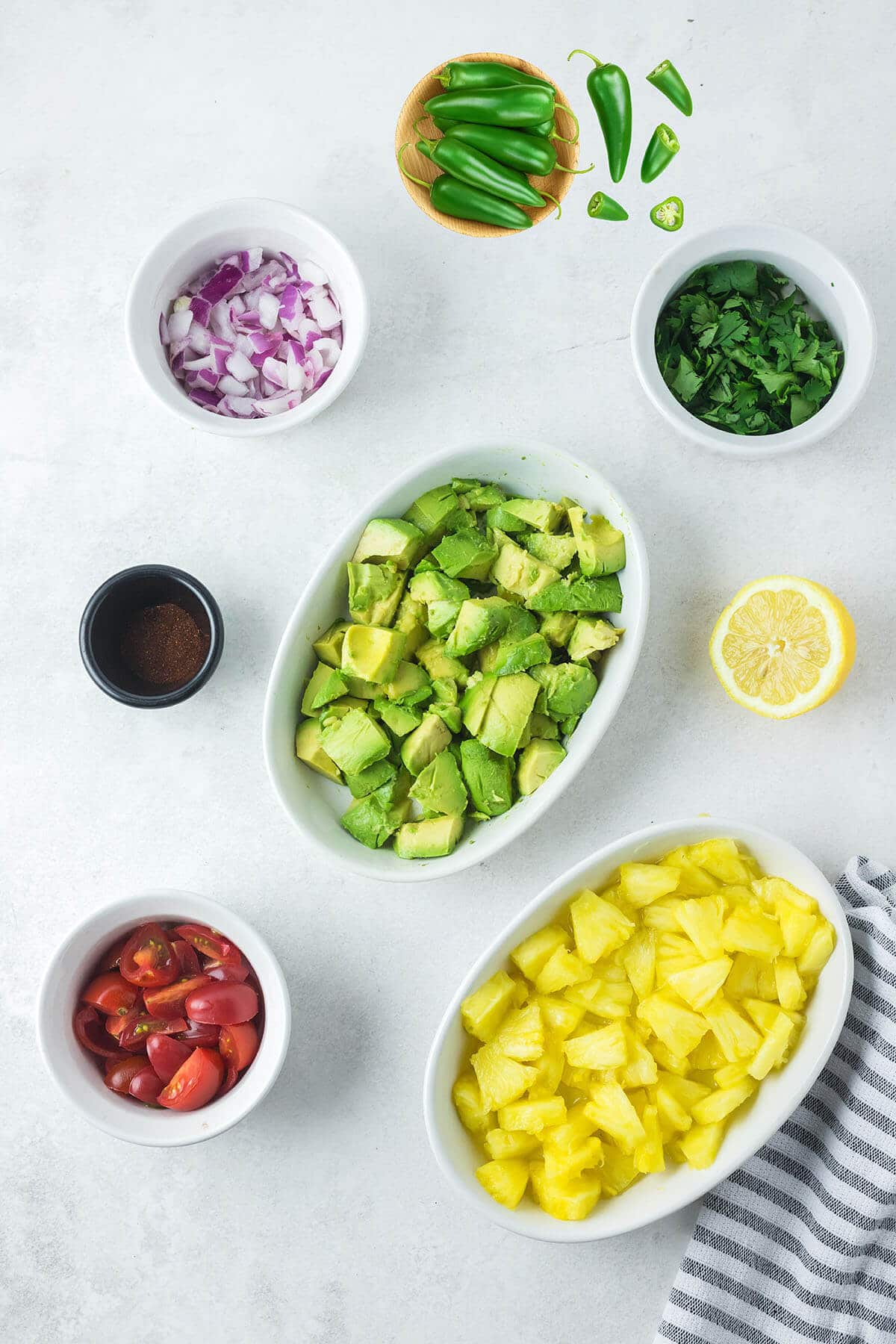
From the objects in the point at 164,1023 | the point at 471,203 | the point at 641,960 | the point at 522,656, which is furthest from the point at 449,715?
the point at 471,203

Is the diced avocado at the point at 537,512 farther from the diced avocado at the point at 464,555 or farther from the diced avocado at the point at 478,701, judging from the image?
the diced avocado at the point at 478,701

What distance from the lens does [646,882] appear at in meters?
2.07

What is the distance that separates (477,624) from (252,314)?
0.85 metres

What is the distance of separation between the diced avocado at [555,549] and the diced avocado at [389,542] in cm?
23

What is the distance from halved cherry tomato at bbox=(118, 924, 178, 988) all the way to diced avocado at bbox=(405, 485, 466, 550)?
0.95 m

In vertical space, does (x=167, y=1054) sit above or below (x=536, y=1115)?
below

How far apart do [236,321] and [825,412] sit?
4.05 feet

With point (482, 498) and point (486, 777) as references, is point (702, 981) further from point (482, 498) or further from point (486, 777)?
point (482, 498)

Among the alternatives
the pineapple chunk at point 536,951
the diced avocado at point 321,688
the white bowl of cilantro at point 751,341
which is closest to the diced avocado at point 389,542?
the diced avocado at point 321,688

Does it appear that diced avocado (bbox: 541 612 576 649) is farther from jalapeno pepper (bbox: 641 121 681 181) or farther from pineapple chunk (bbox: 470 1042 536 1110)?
jalapeno pepper (bbox: 641 121 681 181)

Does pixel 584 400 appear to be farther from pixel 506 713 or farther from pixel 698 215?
pixel 506 713

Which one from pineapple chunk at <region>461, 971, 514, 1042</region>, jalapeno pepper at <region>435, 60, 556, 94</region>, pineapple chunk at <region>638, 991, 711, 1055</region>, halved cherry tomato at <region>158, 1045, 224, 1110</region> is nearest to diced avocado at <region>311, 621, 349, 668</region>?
pineapple chunk at <region>461, 971, 514, 1042</region>

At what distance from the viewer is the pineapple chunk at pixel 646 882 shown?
2.06 meters

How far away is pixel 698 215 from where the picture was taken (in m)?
2.33
